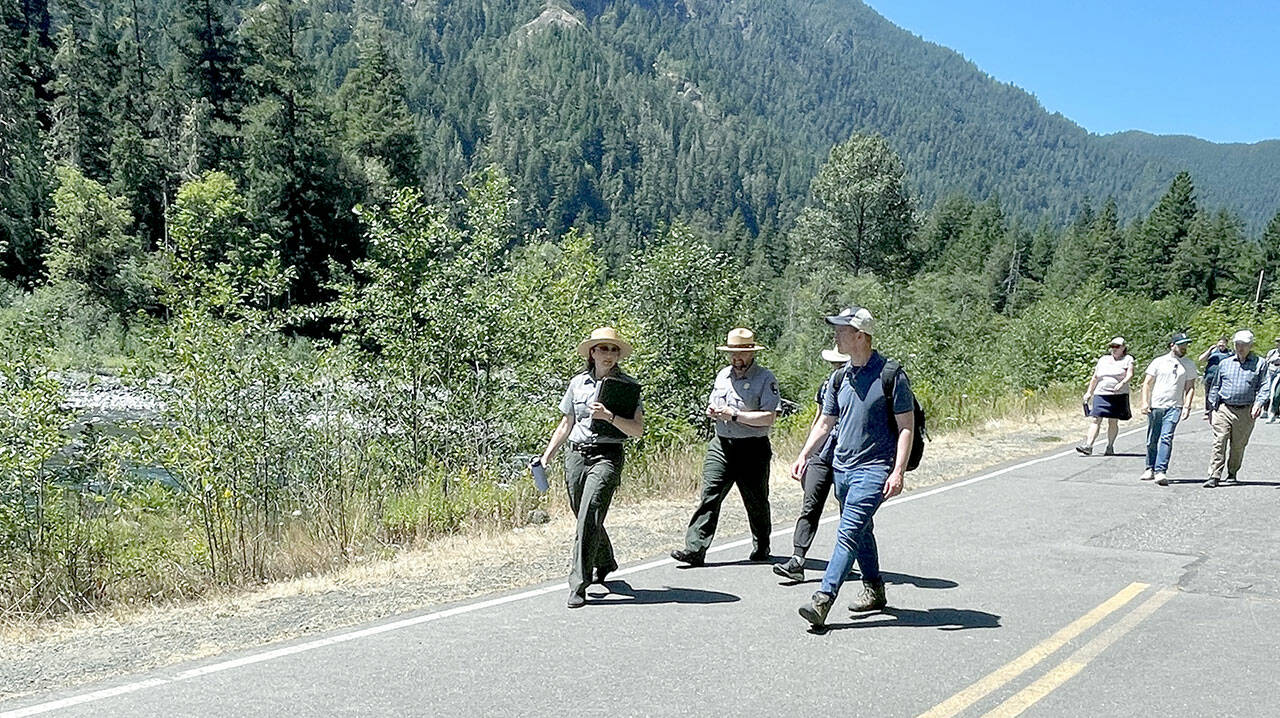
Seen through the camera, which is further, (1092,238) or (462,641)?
(1092,238)

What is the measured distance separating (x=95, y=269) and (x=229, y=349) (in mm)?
44572

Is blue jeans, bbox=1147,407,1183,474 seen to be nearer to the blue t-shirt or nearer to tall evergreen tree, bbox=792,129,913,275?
the blue t-shirt

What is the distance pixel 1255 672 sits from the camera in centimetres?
546

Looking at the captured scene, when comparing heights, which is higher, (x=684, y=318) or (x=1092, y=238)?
(x=1092, y=238)

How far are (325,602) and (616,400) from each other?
2.43 meters

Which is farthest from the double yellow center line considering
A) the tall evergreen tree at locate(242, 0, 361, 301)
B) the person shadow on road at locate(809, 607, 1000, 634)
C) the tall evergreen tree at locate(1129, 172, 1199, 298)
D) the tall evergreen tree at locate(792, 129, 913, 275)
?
the tall evergreen tree at locate(1129, 172, 1199, 298)

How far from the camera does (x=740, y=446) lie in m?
7.95

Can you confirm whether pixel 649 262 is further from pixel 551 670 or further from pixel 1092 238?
pixel 1092 238

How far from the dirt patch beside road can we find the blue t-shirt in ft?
8.01

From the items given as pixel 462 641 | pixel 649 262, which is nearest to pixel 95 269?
pixel 649 262

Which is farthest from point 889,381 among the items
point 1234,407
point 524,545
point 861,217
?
point 861,217

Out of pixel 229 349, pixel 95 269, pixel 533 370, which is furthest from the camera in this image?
pixel 95 269

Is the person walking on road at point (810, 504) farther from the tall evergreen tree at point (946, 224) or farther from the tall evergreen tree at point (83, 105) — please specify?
the tall evergreen tree at point (946, 224)

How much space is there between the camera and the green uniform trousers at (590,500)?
6766mm
